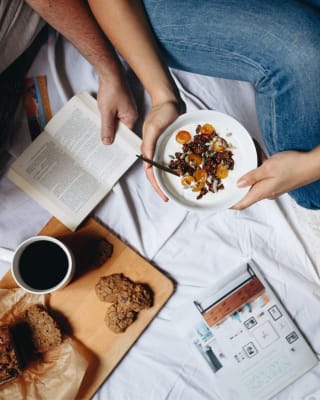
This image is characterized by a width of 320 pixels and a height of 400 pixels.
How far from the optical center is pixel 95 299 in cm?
82

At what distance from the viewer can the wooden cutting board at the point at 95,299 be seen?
2.66 feet

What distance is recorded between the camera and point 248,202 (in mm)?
751

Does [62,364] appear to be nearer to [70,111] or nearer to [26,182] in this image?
[26,182]

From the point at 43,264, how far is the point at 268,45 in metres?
0.57

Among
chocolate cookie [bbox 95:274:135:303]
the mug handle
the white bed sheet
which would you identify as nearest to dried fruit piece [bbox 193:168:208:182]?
the white bed sheet

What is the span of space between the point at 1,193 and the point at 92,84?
309mm

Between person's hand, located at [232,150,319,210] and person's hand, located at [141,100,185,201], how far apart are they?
18 cm

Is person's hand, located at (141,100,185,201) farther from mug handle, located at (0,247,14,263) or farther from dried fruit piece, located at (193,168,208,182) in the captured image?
mug handle, located at (0,247,14,263)

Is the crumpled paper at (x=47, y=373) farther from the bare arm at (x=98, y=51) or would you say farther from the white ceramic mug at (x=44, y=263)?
the bare arm at (x=98, y=51)

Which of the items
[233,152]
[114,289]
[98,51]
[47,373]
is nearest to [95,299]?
[114,289]

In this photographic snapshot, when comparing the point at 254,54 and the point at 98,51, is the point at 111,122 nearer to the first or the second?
the point at 98,51

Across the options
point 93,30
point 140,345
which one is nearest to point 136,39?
point 93,30

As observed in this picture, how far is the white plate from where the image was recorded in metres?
0.73

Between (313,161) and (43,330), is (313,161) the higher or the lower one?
the higher one
